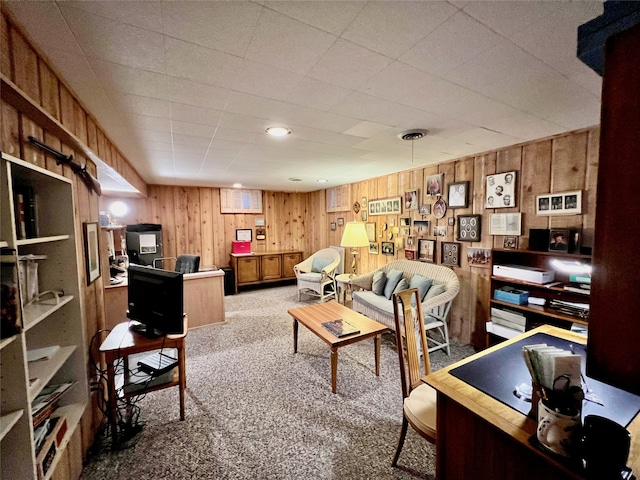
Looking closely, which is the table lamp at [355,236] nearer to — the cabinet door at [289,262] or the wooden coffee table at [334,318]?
the wooden coffee table at [334,318]

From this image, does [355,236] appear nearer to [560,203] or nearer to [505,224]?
[505,224]

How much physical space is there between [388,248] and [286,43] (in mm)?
3529

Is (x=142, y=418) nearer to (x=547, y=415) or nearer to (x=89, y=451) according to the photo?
(x=89, y=451)

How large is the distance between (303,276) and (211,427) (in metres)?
3.22

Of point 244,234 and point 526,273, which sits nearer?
point 526,273

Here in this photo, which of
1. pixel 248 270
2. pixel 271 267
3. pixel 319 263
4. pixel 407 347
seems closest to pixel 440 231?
pixel 407 347

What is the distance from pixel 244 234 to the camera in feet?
20.3

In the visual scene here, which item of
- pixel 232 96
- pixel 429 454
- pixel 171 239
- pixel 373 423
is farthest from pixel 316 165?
pixel 171 239

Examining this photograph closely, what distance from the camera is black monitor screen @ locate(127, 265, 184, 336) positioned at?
6.27 ft

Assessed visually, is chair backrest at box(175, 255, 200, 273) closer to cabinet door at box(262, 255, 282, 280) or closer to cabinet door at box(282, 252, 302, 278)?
cabinet door at box(262, 255, 282, 280)

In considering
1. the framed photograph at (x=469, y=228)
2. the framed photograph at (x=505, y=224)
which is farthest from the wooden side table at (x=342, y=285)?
the framed photograph at (x=505, y=224)

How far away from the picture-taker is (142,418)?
1995 mm

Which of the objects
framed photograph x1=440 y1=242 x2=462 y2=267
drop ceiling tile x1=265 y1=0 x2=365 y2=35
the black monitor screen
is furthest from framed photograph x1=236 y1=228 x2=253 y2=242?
drop ceiling tile x1=265 y1=0 x2=365 y2=35

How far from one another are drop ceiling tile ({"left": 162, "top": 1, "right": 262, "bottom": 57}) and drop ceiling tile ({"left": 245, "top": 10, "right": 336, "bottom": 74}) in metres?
0.04
